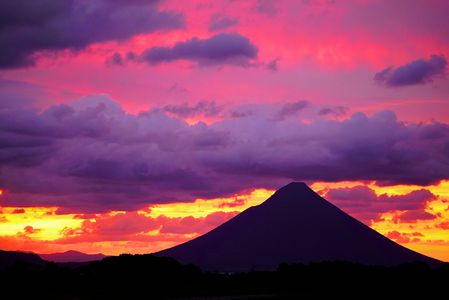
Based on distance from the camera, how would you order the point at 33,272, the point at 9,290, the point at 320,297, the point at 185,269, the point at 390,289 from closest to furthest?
1. the point at 9,290
2. the point at 320,297
3. the point at 390,289
4. the point at 33,272
5. the point at 185,269

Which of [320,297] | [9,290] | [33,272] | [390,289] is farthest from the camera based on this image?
[33,272]

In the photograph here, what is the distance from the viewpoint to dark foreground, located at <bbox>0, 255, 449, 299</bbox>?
147875mm

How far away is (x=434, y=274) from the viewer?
179m

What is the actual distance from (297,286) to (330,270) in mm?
17075

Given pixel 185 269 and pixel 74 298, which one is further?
pixel 185 269

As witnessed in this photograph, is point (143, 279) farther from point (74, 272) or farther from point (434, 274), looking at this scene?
point (434, 274)

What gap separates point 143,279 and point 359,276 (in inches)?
2139

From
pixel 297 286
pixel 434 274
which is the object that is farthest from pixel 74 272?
pixel 434 274

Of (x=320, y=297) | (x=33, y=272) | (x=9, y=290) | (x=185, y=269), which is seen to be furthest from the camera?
(x=185, y=269)

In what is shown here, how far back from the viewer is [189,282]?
181500 mm

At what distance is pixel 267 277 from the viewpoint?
198 m

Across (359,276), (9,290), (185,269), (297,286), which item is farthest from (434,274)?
(9,290)

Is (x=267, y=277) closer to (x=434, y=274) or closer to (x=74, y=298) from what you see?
(x=434, y=274)

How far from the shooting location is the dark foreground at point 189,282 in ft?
485
